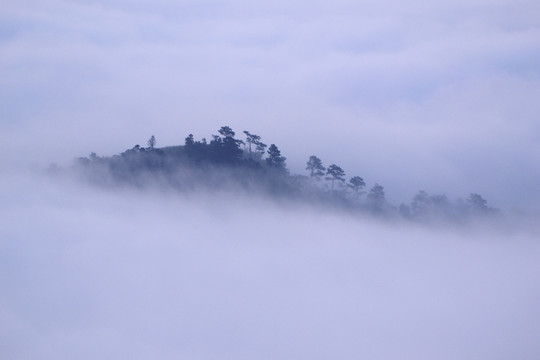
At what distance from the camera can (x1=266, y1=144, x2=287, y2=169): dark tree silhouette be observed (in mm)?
26844

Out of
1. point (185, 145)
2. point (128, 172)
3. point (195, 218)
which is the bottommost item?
point (195, 218)

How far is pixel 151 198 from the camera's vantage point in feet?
86.6

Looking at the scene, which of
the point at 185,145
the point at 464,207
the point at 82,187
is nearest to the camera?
the point at 82,187

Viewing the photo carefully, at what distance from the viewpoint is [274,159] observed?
27.1 meters

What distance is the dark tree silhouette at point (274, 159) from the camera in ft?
88.1

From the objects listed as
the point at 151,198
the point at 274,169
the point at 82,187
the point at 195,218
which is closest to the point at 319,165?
the point at 274,169

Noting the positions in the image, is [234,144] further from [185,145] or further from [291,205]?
[291,205]

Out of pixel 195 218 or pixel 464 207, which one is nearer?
pixel 195 218

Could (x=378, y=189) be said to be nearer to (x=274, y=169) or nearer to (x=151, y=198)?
(x=274, y=169)

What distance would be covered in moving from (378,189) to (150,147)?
12.1 metres

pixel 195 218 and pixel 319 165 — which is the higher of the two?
pixel 319 165

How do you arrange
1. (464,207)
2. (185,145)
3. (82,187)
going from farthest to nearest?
(464,207) < (185,145) < (82,187)

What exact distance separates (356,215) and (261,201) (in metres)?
5.02

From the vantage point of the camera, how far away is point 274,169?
90.4 feet
